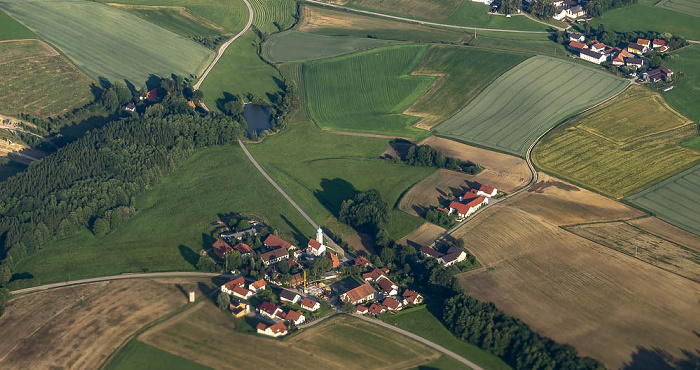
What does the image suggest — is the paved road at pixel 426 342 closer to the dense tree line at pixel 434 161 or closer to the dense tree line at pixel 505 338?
the dense tree line at pixel 505 338

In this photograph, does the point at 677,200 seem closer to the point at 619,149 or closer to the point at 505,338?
the point at 619,149

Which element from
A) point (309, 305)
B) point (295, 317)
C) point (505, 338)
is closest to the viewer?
point (505, 338)

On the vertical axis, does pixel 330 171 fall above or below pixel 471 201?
below

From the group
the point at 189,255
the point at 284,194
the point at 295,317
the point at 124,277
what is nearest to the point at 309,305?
the point at 295,317

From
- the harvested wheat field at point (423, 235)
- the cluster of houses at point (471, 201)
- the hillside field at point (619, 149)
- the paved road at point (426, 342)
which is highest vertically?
the hillside field at point (619, 149)

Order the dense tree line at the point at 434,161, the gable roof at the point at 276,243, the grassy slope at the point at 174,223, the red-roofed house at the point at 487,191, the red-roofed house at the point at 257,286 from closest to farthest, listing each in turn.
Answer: the red-roofed house at the point at 257,286 → the grassy slope at the point at 174,223 → the gable roof at the point at 276,243 → the red-roofed house at the point at 487,191 → the dense tree line at the point at 434,161

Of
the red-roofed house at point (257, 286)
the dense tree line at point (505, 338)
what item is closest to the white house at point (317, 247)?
the red-roofed house at point (257, 286)

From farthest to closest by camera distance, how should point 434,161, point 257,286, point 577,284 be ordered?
point 434,161
point 257,286
point 577,284

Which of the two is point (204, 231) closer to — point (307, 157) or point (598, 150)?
point (307, 157)
